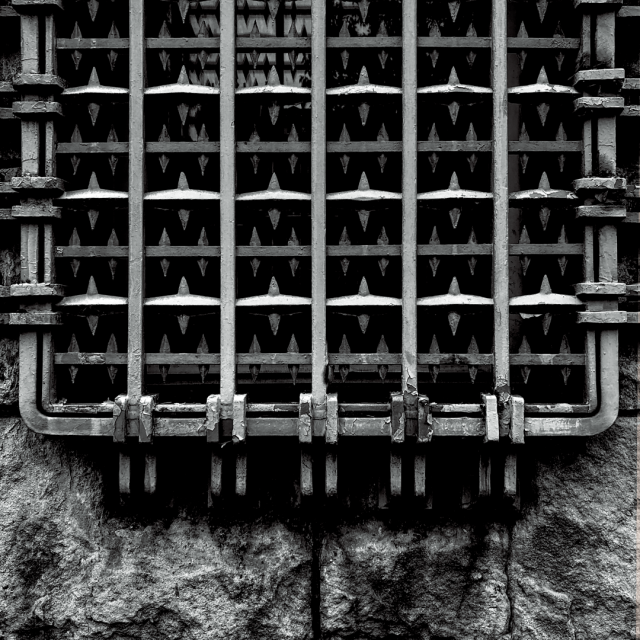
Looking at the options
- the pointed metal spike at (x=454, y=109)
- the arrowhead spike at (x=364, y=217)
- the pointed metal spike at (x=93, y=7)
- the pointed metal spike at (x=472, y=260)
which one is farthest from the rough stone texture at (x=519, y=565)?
the pointed metal spike at (x=93, y=7)

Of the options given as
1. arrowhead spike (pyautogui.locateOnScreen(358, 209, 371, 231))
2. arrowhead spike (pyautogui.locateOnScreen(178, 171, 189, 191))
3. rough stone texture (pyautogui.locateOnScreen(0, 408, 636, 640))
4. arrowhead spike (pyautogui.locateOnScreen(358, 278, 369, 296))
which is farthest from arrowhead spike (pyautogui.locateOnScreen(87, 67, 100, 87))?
rough stone texture (pyautogui.locateOnScreen(0, 408, 636, 640))

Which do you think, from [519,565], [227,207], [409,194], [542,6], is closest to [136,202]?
[227,207]

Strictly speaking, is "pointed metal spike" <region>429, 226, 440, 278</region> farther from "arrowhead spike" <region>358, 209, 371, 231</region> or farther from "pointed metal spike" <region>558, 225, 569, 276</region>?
"pointed metal spike" <region>558, 225, 569, 276</region>

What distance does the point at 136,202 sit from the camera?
168 cm

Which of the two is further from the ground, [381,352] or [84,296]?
[84,296]

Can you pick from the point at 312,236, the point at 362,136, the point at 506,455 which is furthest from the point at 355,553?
the point at 362,136

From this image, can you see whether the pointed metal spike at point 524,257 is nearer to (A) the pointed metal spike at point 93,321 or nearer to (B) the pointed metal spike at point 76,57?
(A) the pointed metal spike at point 93,321

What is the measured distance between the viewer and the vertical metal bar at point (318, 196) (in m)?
1.66

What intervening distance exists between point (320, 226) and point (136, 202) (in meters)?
0.50

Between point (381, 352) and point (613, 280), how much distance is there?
642 millimetres

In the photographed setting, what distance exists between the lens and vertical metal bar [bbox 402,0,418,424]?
166cm

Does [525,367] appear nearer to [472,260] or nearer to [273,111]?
[472,260]

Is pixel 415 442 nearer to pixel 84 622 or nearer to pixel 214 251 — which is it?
pixel 214 251

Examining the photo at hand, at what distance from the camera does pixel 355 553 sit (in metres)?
1.76
